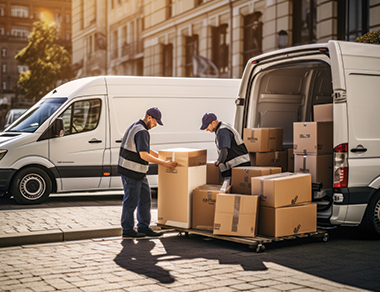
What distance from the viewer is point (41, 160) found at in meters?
10.6

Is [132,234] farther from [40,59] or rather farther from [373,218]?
[40,59]

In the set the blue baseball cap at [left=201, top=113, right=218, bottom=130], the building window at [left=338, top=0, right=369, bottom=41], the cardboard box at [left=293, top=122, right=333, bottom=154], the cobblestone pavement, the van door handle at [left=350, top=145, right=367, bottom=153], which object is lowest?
the cobblestone pavement

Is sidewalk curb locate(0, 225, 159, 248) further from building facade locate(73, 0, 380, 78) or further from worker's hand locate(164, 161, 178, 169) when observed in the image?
building facade locate(73, 0, 380, 78)

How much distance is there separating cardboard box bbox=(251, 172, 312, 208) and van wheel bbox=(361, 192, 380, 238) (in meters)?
0.76

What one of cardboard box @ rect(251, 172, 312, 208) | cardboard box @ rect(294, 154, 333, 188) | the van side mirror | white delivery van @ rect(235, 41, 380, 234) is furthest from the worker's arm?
the van side mirror

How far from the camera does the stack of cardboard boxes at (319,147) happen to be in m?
7.36

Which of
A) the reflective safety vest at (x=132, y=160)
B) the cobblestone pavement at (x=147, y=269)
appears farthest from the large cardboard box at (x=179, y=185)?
the cobblestone pavement at (x=147, y=269)

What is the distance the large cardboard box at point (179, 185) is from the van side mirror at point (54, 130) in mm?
3648

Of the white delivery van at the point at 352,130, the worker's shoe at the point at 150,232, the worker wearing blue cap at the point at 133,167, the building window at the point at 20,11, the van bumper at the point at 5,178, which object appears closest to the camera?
the white delivery van at the point at 352,130

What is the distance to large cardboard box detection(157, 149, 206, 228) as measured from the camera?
7.30 m

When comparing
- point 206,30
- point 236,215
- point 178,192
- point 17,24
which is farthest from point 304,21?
point 17,24

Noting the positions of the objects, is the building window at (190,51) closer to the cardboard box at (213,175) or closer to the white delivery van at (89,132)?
the white delivery van at (89,132)

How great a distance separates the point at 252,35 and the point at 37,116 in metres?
13.2

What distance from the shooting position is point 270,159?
Answer: 820cm
